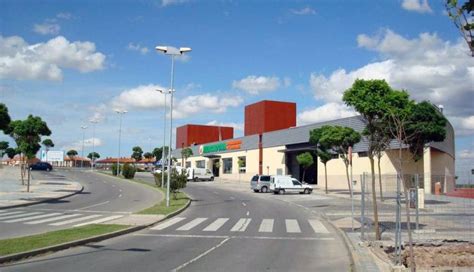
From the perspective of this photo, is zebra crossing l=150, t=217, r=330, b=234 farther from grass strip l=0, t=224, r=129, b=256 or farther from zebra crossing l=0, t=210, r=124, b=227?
zebra crossing l=0, t=210, r=124, b=227

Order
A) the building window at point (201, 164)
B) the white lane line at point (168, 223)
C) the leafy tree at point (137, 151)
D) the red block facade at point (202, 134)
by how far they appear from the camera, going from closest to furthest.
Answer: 1. the white lane line at point (168, 223)
2. the building window at point (201, 164)
3. the red block facade at point (202, 134)
4. the leafy tree at point (137, 151)

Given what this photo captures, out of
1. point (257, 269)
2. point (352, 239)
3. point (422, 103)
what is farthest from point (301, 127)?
point (257, 269)

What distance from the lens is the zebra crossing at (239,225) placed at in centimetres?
1938

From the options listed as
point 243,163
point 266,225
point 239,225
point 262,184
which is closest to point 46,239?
point 239,225

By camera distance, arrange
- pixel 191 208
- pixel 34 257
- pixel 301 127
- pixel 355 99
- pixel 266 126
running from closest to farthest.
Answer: pixel 34 257 < pixel 355 99 < pixel 191 208 < pixel 301 127 < pixel 266 126

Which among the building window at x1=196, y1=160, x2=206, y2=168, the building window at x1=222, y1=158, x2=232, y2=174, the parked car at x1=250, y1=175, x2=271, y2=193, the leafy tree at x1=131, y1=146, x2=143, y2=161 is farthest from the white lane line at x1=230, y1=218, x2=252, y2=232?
the leafy tree at x1=131, y1=146, x2=143, y2=161

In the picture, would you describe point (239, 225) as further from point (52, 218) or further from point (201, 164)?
point (201, 164)

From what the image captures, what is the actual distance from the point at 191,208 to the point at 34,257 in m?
18.3

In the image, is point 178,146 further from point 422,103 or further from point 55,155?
point 422,103

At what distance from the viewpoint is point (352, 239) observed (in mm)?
16281

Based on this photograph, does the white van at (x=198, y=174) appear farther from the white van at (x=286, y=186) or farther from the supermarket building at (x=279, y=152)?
the white van at (x=286, y=186)

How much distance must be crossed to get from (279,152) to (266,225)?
47039 mm

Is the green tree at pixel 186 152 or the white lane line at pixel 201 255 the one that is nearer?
the white lane line at pixel 201 255

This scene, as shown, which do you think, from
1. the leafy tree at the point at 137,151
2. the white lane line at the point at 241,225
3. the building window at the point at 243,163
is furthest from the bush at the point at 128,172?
the leafy tree at the point at 137,151
